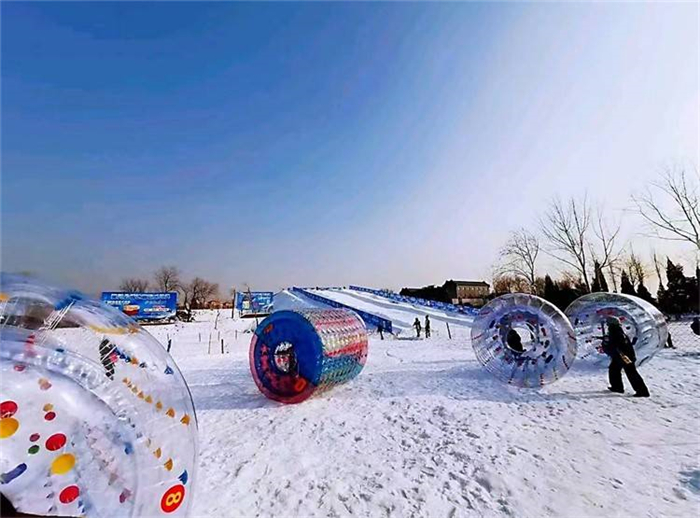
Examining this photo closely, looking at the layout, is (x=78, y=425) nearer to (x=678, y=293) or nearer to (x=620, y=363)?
(x=620, y=363)

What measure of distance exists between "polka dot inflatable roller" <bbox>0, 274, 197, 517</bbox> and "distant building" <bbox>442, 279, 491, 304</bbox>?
275 ft

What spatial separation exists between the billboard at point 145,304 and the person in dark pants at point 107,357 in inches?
1319

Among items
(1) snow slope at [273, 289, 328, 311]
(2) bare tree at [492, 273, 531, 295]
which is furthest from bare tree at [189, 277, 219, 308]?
(2) bare tree at [492, 273, 531, 295]

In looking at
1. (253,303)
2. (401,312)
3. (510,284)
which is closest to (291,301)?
(253,303)

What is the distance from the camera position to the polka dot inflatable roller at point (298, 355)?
6.89 meters

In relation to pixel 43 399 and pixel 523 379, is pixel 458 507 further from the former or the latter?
pixel 523 379

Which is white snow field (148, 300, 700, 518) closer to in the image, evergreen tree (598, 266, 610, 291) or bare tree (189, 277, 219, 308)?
evergreen tree (598, 266, 610, 291)

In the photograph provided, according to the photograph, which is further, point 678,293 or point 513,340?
point 678,293

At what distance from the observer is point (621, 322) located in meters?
9.02

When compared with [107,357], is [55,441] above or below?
below

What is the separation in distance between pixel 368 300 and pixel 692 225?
29.6m

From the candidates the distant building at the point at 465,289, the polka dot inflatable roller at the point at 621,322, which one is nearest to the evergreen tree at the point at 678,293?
the polka dot inflatable roller at the point at 621,322

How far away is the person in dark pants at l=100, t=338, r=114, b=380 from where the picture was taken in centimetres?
267

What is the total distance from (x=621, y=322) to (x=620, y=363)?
2.48 m
